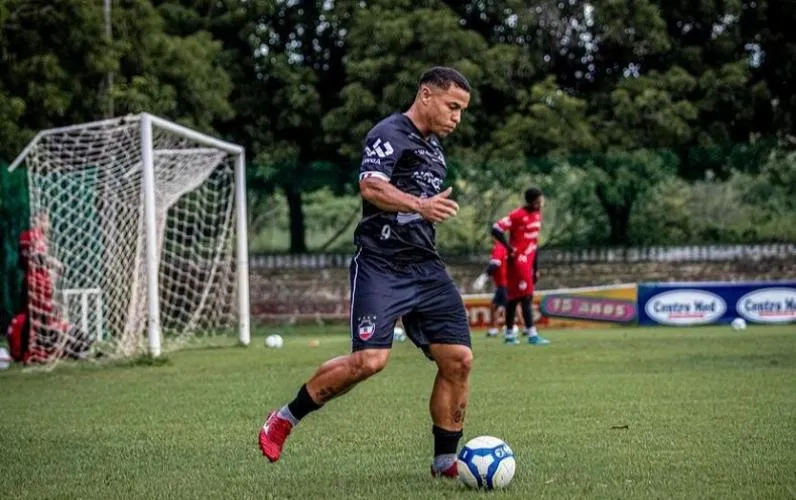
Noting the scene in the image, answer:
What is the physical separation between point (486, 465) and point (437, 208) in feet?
4.05

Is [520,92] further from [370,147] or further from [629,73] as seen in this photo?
[370,147]

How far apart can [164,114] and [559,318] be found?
8.44m

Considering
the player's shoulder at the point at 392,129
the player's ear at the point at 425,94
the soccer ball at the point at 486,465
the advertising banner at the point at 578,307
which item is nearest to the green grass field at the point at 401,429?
the soccer ball at the point at 486,465

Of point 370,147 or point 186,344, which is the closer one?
point 370,147

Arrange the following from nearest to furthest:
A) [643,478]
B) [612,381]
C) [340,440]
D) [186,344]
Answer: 1. [643,478]
2. [340,440]
3. [612,381]
4. [186,344]

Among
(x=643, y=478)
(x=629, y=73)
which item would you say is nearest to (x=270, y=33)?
(x=629, y=73)

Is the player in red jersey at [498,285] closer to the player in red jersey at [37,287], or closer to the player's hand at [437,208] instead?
the player in red jersey at [37,287]

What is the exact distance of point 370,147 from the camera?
706cm

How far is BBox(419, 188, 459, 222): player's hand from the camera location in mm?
6789

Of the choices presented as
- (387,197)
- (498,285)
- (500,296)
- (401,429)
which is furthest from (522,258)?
(387,197)

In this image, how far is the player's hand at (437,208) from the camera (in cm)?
679

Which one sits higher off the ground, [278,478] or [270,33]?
[270,33]

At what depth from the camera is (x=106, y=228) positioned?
61.6 feet

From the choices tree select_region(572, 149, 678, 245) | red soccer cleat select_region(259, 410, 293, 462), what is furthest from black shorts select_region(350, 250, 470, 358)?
tree select_region(572, 149, 678, 245)
